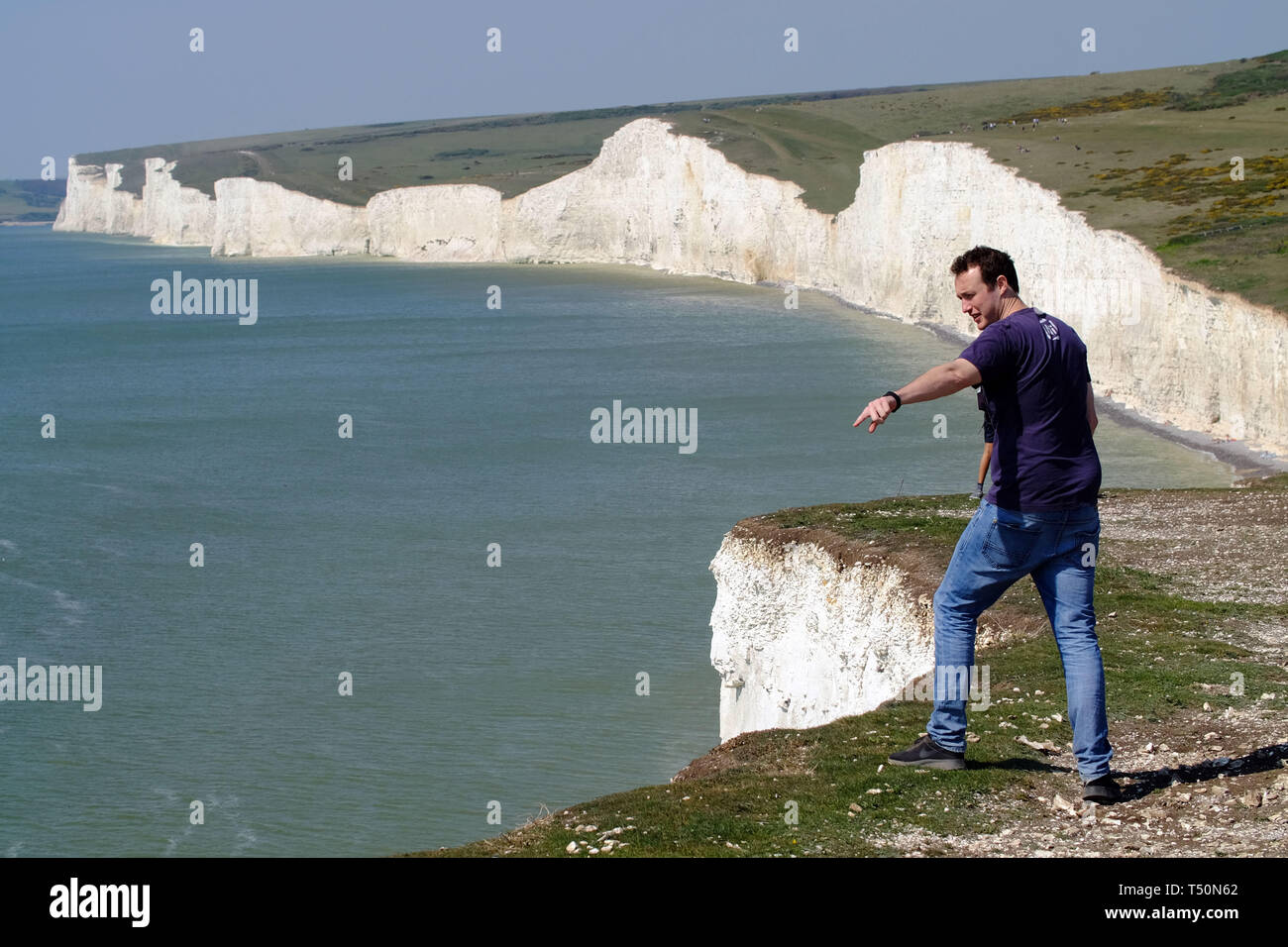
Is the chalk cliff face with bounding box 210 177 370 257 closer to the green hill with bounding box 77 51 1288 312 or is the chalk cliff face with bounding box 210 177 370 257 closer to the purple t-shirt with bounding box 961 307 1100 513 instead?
the green hill with bounding box 77 51 1288 312

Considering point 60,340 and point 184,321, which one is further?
point 184,321

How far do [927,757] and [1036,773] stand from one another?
633mm

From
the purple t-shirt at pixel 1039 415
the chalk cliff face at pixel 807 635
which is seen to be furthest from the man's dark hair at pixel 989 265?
the chalk cliff face at pixel 807 635

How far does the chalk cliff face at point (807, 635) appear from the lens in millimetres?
14398

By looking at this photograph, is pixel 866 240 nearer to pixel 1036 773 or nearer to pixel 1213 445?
pixel 1213 445

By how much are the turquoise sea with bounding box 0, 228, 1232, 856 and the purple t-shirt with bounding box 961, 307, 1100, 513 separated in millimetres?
11091

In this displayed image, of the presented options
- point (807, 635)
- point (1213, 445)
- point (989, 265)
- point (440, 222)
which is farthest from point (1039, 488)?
point (440, 222)

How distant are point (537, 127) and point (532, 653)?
584 ft

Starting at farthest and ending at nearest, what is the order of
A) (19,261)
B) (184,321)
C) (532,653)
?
1. (19,261)
2. (184,321)
3. (532,653)

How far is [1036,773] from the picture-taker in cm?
823

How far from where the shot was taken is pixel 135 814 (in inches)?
701

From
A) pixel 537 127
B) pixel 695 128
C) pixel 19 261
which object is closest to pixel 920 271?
pixel 695 128
